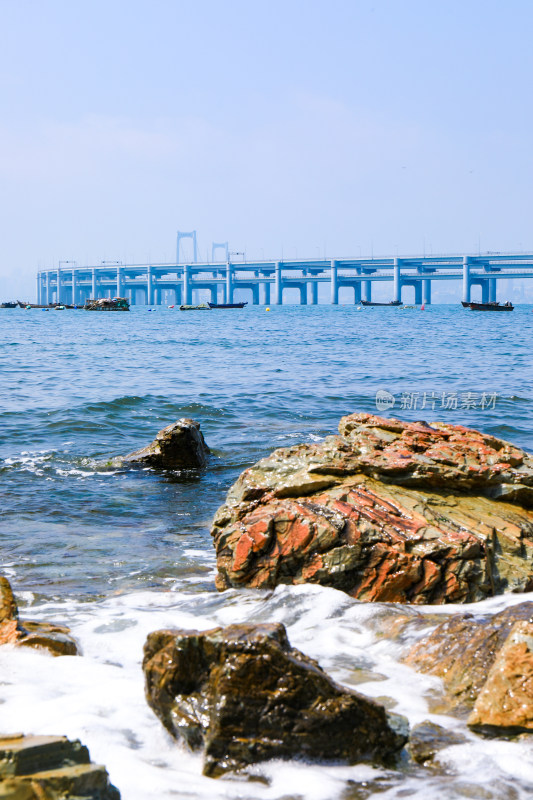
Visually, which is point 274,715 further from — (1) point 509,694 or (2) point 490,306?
(2) point 490,306

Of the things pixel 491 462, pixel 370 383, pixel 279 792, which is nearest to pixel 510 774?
pixel 279 792

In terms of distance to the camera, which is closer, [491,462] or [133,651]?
[133,651]

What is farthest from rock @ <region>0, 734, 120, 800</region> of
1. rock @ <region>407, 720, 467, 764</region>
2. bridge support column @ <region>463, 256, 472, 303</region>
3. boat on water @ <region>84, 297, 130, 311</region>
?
bridge support column @ <region>463, 256, 472, 303</region>

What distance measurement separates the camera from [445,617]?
4879 mm

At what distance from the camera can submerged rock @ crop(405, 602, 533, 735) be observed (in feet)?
11.5

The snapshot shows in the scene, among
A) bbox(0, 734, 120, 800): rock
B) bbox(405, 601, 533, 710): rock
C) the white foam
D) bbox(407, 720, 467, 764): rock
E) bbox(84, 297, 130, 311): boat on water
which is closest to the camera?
bbox(0, 734, 120, 800): rock

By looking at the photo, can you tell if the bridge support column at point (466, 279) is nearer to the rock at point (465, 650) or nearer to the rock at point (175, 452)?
the rock at point (175, 452)

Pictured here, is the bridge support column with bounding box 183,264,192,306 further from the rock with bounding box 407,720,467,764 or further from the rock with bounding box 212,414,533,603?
the rock with bounding box 407,720,467,764

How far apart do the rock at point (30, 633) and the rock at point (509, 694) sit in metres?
2.39

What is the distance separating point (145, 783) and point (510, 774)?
157 centimetres

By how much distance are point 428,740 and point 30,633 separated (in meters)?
2.42

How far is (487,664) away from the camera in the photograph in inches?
155

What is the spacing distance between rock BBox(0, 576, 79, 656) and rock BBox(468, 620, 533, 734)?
7.86 feet

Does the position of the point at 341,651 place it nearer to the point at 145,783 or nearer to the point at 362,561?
the point at 362,561
